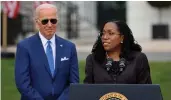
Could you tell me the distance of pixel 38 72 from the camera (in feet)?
16.4

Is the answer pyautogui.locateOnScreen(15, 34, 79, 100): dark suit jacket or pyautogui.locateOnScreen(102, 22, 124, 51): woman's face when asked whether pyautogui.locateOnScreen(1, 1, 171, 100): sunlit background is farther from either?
pyautogui.locateOnScreen(102, 22, 124, 51): woman's face

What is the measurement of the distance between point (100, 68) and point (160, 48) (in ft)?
71.8

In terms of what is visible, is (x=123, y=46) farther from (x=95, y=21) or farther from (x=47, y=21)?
(x=95, y=21)

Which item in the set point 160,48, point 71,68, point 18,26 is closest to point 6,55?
point 160,48

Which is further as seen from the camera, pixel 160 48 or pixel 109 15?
pixel 109 15

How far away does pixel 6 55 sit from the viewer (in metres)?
22.5

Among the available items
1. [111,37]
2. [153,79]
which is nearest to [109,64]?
[111,37]

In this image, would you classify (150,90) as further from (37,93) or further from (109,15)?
(109,15)

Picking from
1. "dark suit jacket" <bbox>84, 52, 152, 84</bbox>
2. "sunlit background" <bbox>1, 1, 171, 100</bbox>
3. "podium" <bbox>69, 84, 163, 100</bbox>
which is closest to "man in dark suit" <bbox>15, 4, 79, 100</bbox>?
"dark suit jacket" <bbox>84, 52, 152, 84</bbox>

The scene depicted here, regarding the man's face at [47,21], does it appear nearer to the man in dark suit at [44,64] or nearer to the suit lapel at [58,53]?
the man in dark suit at [44,64]

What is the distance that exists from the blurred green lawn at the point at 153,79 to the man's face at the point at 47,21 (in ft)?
19.2

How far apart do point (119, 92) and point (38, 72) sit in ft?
3.33

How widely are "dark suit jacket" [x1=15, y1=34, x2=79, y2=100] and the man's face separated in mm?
134

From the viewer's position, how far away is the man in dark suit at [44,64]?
16.2ft
